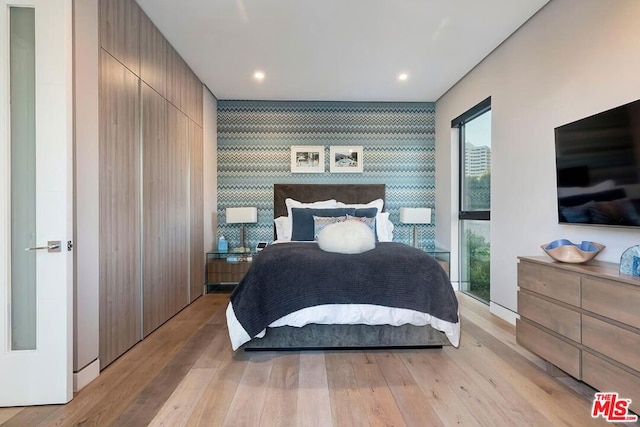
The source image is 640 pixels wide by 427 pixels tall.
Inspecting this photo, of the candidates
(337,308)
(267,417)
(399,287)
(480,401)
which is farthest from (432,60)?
(267,417)

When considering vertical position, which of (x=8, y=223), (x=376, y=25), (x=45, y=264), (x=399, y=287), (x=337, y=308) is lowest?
(x=337, y=308)

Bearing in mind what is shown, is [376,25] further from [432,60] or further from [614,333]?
[614,333]

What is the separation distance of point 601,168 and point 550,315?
1.00 meters

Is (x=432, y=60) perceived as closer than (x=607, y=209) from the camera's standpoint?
No

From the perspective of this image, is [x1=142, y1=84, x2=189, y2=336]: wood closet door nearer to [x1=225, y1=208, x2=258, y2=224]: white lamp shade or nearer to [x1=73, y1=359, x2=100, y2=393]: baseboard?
[x1=73, y1=359, x2=100, y2=393]: baseboard

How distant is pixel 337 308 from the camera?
8.11ft

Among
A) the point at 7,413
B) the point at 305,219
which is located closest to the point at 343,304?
the point at 305,219

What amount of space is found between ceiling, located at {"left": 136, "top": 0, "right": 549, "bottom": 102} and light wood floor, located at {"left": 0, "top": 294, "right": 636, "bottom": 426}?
9.29 ft

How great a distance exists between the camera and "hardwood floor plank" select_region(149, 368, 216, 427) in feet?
5.67

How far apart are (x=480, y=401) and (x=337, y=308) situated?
1.06 metres

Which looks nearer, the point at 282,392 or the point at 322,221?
the point at 282,392

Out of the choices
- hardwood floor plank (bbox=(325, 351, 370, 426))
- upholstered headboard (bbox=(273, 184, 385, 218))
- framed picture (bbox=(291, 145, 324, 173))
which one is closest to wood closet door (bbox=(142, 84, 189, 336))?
upholstered headboard (bbox=(273, 184, 385, 218))

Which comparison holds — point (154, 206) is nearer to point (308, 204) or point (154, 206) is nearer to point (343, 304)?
point (343, 304)

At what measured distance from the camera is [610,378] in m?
1.71
